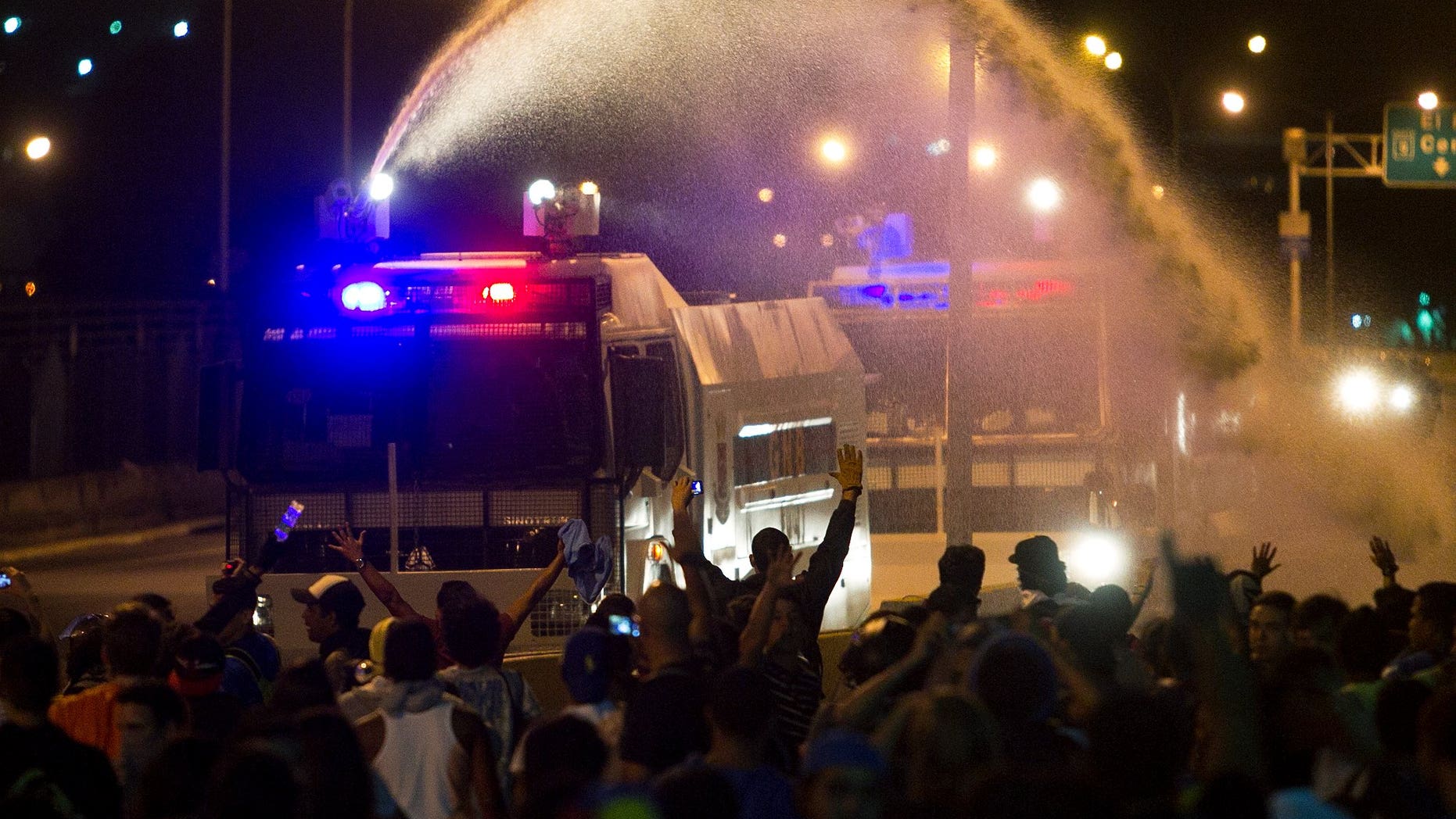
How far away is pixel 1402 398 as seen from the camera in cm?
3328

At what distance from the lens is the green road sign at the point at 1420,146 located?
37188 millimetres

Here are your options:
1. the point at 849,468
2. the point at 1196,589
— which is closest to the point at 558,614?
the point at 849,468

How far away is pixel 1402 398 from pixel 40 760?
3106cm

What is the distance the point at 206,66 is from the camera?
5291 cm

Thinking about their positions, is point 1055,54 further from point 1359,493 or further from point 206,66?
point 206,66

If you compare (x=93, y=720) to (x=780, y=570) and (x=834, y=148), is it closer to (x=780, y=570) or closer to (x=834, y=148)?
(x=780, y=570)

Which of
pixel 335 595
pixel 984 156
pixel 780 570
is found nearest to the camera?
pixel 780 570

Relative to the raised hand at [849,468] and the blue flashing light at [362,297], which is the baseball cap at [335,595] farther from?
the blue flashing light at [362,297]

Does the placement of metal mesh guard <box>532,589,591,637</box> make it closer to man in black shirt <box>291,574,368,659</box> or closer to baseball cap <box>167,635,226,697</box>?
man in black shirt <box>291,574,368,659</box>

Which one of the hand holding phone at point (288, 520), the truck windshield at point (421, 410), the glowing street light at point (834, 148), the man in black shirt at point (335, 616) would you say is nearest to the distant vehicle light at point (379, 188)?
the truck windshield at point (421, 410)

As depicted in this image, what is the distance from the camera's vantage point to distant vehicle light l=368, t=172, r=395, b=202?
12.5 metres

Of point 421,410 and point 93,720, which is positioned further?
point 421,410

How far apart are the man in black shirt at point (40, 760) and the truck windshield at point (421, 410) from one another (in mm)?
6023

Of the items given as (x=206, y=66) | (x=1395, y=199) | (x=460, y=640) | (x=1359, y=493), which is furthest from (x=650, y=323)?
(x=1395, y=199)
